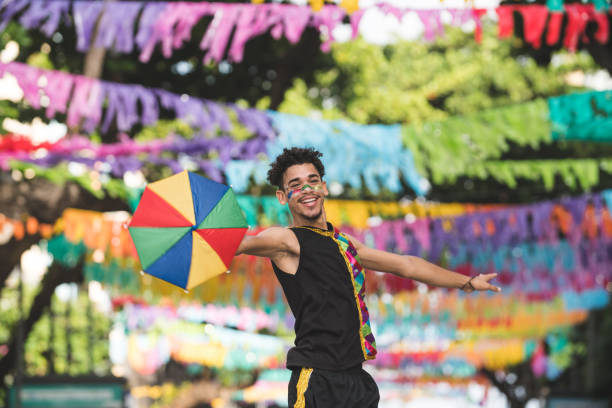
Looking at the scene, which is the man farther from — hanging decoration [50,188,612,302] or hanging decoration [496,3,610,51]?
hanging decoration [50,188,612,302]

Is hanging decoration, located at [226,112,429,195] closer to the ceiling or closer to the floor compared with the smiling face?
closer to the ceiling

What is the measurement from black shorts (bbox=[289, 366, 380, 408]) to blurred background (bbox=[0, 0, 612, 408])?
68 centimetres

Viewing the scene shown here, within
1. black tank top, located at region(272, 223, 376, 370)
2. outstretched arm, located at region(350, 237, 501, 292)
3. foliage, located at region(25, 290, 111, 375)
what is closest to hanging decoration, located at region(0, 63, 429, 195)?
outstretched arm, located at region(350, 237, 501, 292)

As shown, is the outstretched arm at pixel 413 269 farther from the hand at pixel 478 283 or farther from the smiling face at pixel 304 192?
the smiling face at pixel 304 192

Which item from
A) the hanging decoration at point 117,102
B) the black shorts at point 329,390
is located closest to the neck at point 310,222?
the black shorts at point 329,390

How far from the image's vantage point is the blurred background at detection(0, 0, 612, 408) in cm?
719

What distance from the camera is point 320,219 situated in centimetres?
394

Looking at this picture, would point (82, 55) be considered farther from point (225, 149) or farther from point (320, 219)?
point (320, 219)

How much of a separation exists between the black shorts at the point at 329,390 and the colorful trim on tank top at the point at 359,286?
14 centimetres

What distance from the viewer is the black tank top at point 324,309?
3.76m

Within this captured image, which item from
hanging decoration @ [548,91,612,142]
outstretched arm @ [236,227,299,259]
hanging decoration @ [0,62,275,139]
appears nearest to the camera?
outstretched arm @ [236,227,299,259]

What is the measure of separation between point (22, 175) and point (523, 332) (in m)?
9.82

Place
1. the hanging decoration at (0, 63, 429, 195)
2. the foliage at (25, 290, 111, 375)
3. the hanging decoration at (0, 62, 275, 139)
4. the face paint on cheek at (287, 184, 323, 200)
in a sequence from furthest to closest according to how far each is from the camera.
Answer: the foliage at (25, 290, 111, 375)
the hanging decoration at (0, 63, 429, 195)
the hanging decoration at (0, 62, 275, 139)
the face paint on cheek at (287, 184, 323, 200)

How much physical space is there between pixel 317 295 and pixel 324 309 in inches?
2.7
